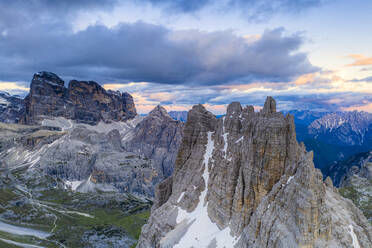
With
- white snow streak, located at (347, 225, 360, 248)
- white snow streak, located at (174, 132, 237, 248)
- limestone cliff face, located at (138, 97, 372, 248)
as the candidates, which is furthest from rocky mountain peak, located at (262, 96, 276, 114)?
white snow streak, located at (174, 132, 237, 248)

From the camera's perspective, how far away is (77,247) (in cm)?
16175

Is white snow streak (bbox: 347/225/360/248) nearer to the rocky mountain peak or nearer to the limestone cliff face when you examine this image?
the limestone cliff face

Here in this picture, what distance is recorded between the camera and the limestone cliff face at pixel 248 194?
44713 millimetres

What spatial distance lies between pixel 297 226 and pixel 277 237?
401 cm

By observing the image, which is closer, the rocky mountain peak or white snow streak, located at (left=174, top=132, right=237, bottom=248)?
white snow streak, located at (left=174, top=132, right=237, bottom=248)

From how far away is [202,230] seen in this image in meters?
71.5

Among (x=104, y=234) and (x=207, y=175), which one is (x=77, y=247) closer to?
(x=104, y=234)

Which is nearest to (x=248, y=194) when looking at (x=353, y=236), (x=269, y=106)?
(x=353, y=236)

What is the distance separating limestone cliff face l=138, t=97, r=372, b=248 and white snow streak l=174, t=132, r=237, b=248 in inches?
11.4

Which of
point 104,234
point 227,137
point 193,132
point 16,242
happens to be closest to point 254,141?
point 227,137

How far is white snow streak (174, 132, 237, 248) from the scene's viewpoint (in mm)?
63344

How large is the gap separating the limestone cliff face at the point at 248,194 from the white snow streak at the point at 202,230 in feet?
0.95

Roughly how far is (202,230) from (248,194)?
62.8ft

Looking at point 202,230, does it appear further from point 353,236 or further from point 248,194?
point 353,236
